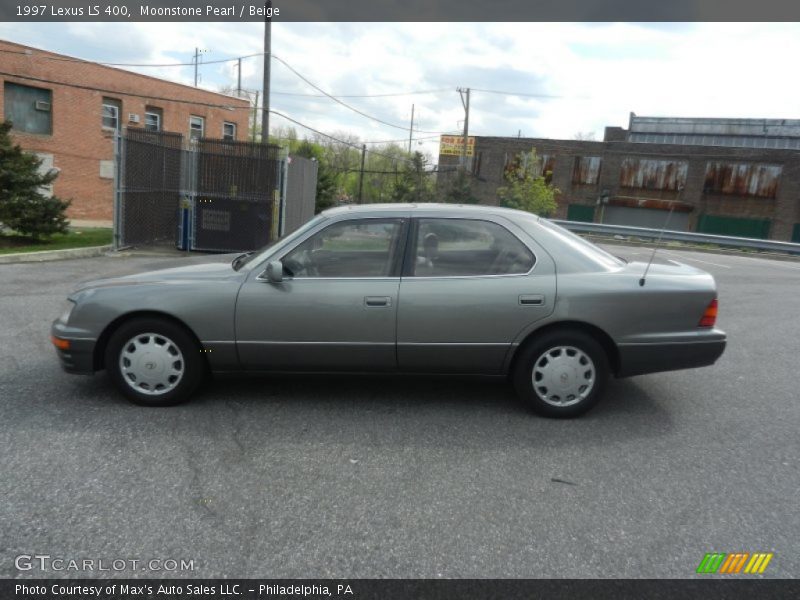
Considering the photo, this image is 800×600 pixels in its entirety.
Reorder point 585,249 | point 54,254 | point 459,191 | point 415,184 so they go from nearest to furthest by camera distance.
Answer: point 585,249
point 54,254
point 415,184
point 459,191

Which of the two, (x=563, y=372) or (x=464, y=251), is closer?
(x=563, y=372)

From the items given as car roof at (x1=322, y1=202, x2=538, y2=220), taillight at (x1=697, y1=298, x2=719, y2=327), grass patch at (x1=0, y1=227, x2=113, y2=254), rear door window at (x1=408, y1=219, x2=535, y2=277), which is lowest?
grass patch at (x1=0, y1=227, x2=113, y2=254)

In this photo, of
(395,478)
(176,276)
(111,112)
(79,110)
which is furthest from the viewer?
(111,112)

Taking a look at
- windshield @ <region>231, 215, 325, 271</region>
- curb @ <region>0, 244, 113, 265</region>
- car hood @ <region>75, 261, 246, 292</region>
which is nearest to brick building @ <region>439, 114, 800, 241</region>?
curb @ <region>0, 244, 113, 265</region>

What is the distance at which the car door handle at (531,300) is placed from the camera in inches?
181

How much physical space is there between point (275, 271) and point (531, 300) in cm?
180

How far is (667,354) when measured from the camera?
4668 mm

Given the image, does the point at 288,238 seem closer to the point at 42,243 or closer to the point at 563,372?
the point at 563,372

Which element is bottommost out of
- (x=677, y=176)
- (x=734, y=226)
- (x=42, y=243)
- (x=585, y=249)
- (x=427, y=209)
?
(x=42, y=243)

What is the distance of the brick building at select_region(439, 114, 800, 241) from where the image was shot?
46.4 metres

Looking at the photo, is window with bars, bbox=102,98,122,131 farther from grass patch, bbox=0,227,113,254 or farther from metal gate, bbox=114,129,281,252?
metal gate, bbox=114,129,281,252

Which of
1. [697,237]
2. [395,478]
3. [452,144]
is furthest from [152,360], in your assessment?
[452,144]

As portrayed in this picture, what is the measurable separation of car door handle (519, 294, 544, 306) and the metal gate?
11.5 meters

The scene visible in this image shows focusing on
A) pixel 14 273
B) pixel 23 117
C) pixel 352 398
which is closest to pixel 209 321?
pixel 352 398
